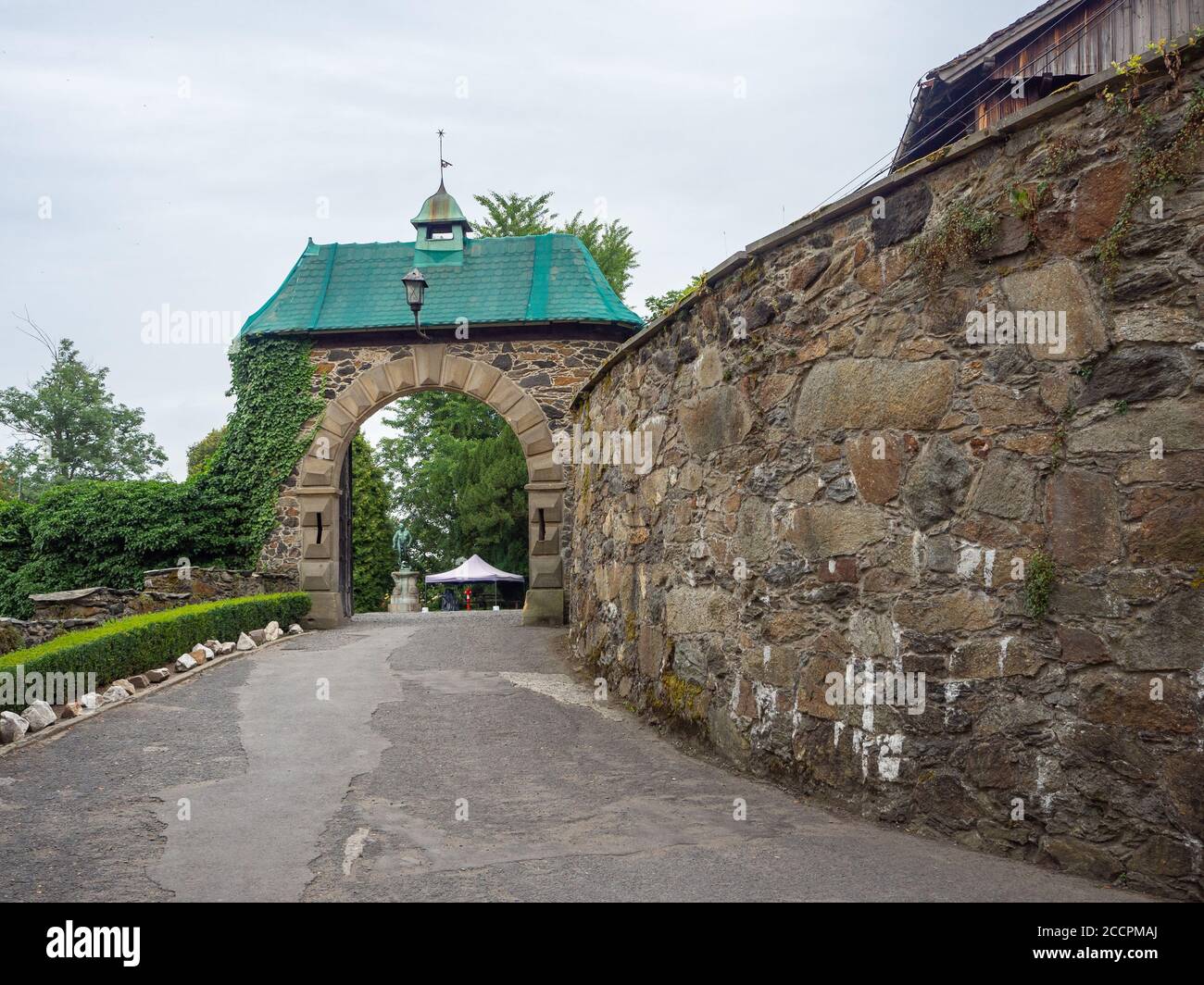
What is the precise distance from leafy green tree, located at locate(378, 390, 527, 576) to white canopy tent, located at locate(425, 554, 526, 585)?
3.09ft

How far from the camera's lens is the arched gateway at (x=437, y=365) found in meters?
16.1

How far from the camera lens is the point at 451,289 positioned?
674 inches

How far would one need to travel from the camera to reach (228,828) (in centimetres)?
480

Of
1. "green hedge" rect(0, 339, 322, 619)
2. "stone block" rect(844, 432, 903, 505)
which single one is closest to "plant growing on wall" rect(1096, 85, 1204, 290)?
"stone block" rect(844, 432, 903, 505)

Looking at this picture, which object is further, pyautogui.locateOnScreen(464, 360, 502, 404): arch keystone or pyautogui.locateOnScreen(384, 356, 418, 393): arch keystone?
pyautogui.locateOnScreen(384, 356, 418, 393): arch keystone

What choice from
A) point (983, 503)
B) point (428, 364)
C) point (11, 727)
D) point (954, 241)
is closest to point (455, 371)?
point (428, 364)

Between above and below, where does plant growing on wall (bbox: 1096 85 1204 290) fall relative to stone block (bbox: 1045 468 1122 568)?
above

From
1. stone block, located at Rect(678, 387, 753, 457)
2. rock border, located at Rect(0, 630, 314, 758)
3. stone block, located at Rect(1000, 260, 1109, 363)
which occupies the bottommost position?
rock border, located at Rect(0, 630, 314, 758)

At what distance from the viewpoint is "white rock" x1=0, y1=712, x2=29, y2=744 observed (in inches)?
256

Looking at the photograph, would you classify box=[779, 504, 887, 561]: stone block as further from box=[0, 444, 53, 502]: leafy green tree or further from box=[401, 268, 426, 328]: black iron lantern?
box=[0, 444, 53, 502]: leafy green tree

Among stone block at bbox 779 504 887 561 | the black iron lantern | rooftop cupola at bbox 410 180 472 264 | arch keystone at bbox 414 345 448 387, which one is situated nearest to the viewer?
stone block at bbox 779 504 887 561

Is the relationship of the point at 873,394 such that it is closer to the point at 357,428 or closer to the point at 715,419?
the point at 715,419

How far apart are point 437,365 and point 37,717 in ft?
33.5

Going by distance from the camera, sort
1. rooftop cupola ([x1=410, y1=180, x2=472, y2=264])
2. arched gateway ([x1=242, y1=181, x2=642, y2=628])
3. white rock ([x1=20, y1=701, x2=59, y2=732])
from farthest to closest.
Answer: rooftop cupola ([x1=410, y1=180, x2=472, y2=264]), arched gateway ([x1=242, y1=181, x2=642, y2=628]), white rock ([x1=20, y1=701, x2=59, y2=732])
